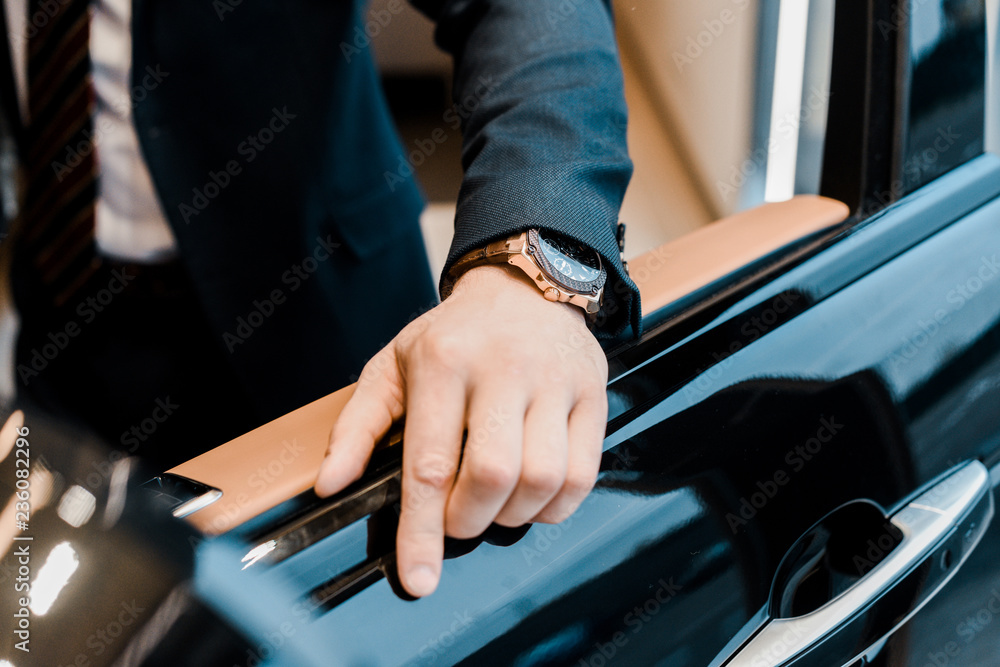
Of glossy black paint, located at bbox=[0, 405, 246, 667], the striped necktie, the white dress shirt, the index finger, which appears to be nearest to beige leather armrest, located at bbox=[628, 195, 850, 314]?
the index finger

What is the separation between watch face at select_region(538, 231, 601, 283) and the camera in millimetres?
→ 718

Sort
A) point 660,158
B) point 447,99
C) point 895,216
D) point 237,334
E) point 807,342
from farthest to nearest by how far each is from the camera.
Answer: point 447,99 → point 660,158 → point 237,334 → point 895,216 → point 807,342

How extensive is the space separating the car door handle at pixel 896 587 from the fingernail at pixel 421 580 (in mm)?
293

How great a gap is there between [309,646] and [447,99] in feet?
7.11

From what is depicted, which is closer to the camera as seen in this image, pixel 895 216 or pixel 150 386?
pixel 895 216

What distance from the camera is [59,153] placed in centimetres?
124

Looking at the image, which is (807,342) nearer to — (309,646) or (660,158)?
(309,646)

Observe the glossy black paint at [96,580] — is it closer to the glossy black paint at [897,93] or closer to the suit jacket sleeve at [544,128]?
the suit jacket sleeve at [544,128]

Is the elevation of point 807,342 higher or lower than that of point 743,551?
higher

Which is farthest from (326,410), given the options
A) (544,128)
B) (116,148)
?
(116,148)

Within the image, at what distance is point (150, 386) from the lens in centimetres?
137

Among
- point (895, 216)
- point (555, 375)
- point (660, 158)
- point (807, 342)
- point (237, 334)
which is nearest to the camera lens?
point (555, 375)

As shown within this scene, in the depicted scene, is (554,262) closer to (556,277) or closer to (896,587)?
(556,277)

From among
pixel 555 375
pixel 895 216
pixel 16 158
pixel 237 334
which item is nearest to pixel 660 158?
pixel 895 216
